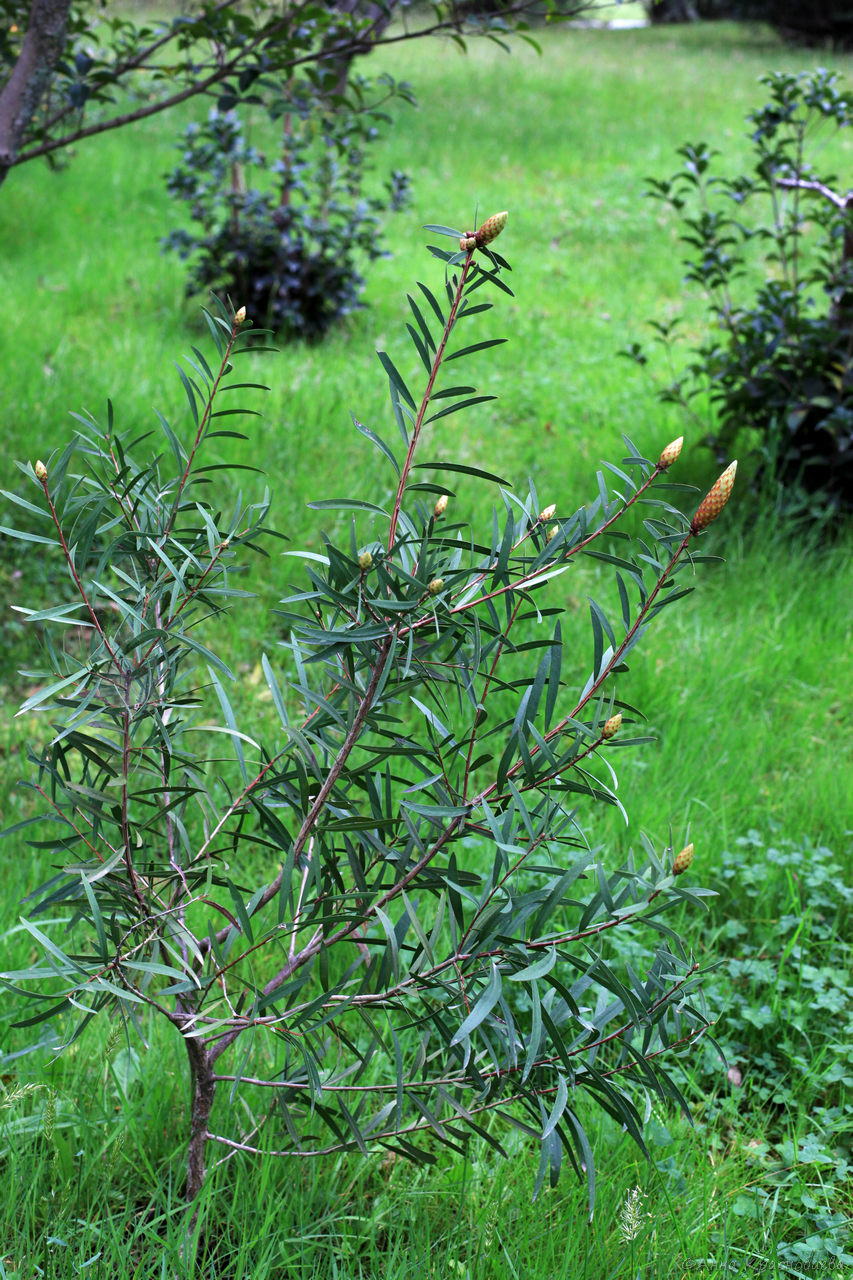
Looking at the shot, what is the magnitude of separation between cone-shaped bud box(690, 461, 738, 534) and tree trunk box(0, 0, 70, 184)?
279 cm

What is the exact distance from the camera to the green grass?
1.56 metres

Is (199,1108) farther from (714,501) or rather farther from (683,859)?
(714,501)

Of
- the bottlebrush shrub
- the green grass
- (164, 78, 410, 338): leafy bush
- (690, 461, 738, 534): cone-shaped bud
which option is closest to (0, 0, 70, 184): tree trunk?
the green grass

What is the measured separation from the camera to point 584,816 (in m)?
2.70

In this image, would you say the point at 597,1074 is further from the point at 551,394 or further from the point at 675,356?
the point at 675,356

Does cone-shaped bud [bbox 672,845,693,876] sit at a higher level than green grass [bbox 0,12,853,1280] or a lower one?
higher

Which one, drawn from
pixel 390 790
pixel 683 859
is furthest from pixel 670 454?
pixel 390 790

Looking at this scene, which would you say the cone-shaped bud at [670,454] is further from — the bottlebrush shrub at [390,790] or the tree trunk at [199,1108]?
the tree trunk at [199,1108]

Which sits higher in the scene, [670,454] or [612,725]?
[670,454]

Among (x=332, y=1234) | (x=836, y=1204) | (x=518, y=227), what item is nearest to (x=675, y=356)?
(x=518, y=227)

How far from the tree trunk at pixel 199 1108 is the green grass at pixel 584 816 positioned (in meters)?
0.04

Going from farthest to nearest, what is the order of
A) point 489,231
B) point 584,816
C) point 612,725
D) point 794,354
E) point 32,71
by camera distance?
point 794,354, point 32,71, point 584,816, point 612,725, point 489,231

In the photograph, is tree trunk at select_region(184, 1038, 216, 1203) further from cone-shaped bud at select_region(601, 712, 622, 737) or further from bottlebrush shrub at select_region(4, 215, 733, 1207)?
cone-shaped bud at select_region(601, 712, 622, 737)

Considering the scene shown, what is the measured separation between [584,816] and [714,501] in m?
1.83
